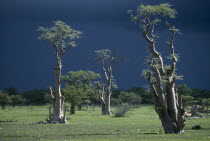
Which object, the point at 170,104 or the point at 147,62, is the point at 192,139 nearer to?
the point at 170,104

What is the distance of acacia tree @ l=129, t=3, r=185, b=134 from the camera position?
33.8 m

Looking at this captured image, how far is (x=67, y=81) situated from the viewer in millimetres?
105062

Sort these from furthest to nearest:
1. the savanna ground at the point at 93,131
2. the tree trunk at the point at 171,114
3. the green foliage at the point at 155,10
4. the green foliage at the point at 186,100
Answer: the green foliage at the point at 155,10 < the green foliage at the point at 186,100 < the tree trunk at the point at 171,114 < the savanna ground at the point at 93,131

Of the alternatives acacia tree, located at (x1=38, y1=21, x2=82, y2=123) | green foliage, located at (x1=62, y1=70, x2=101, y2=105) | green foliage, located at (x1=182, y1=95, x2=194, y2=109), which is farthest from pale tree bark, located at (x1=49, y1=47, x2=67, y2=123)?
green foliage, located at (x1=62, y1=70, x2=101, y2=105)

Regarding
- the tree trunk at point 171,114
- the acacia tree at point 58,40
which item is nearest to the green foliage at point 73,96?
the acacia tree at point 58,40

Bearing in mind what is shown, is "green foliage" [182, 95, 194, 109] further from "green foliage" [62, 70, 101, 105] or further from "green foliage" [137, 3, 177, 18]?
"green foliage" [62, 70, 101, 105]

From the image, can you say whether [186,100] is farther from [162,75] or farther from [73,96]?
[73,96]

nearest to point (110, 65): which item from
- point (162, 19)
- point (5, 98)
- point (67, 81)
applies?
point (67, 81)

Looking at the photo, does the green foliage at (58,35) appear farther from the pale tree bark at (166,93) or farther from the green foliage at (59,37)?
the pale tree bark at (166,93)

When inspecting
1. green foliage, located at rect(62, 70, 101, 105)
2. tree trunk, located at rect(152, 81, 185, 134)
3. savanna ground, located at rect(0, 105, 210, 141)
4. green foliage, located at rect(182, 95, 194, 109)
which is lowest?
savanna ground, located at rect(0, 105, 210, 141)

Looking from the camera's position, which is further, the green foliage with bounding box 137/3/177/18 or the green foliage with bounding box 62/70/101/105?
the green foliage with bounding box 62/70/101/105

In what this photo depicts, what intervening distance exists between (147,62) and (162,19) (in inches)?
192

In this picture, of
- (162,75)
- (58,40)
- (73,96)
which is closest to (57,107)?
(58,40)

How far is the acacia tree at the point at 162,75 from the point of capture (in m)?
33.8
